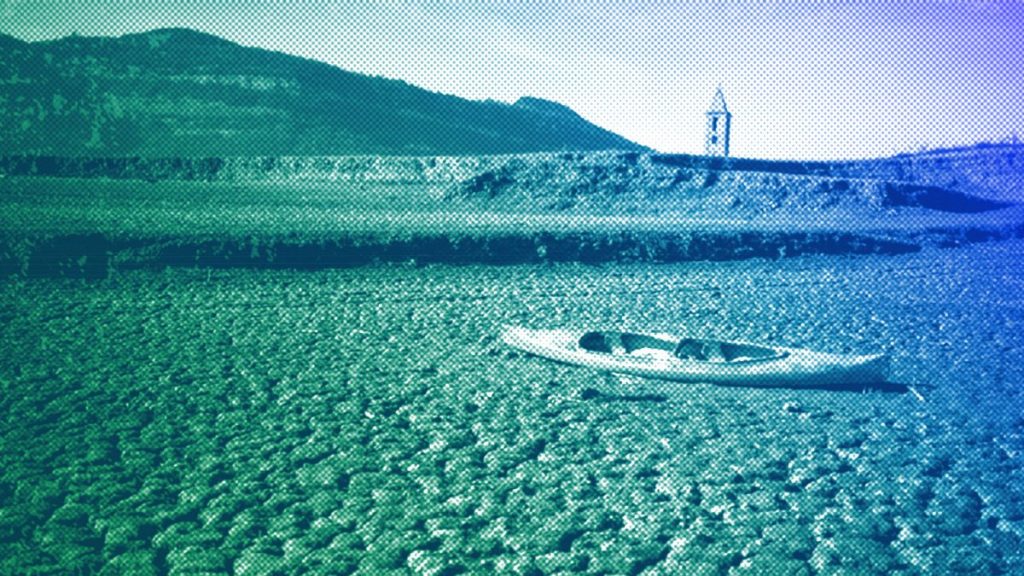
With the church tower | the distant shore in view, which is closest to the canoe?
the distant shore

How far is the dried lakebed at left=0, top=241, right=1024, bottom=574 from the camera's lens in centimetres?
508

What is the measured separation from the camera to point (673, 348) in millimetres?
9359

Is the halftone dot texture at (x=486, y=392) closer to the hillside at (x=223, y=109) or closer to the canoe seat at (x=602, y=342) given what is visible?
the canoe seat at (x=602, y=342)

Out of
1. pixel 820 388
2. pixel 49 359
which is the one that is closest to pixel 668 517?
pixel 820 388

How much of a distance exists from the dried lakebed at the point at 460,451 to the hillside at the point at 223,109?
34.2 m

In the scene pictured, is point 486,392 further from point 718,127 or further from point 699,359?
point 718,127

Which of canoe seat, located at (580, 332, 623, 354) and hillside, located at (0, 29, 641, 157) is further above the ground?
hillside, located at (0, 29, 641, 157)

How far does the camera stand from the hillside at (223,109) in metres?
44.1

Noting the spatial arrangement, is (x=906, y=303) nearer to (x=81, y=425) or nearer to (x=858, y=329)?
(x=858, y=329)

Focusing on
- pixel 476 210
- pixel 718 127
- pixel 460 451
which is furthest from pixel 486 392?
pixel 718 127

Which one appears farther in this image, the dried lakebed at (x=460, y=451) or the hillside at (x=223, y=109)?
the hillside at (x=223, y=109)

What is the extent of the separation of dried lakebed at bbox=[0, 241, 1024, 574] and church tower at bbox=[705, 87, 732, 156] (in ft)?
88.9

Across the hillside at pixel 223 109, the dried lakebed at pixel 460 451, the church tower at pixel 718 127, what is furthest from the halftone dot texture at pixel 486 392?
the hillside at pixel 223 109

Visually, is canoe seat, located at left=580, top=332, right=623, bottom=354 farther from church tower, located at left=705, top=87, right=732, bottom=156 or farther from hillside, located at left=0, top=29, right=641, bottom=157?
hillside, located at left=0, top=29, right=641, bottom=157
